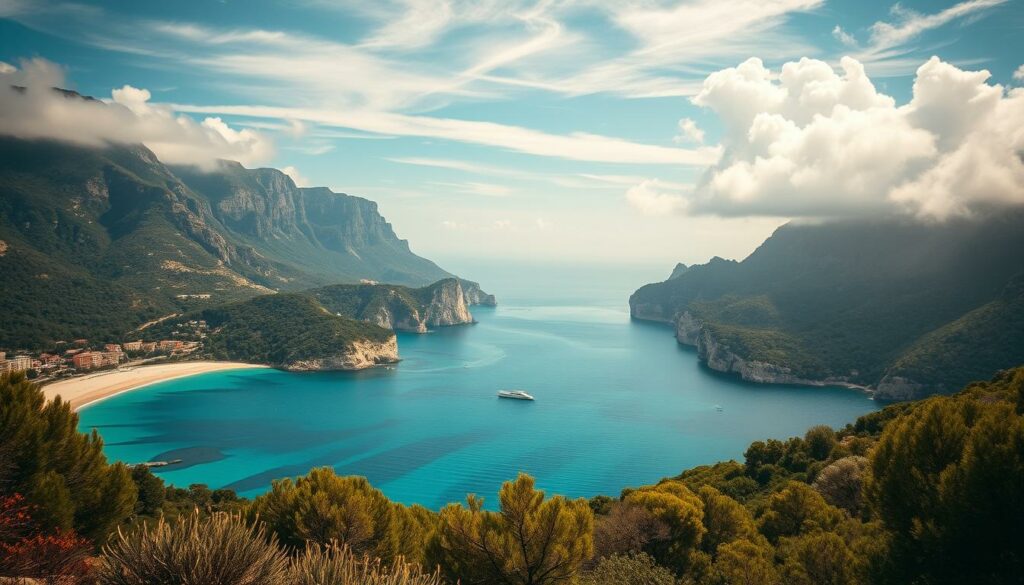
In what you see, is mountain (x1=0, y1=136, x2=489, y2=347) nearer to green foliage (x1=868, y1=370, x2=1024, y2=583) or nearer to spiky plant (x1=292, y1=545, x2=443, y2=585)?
spiky plant (x1=292, y1=545, x2=443, y2=585)

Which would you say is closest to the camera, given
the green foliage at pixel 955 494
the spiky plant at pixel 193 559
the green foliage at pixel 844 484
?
the spiky plant at pixel 193 559

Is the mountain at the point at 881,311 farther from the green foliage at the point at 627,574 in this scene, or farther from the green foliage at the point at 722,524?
the green foliage at the point at 627,574

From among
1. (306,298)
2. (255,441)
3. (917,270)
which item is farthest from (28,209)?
(917,270)

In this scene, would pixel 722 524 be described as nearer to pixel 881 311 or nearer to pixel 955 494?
pixel 955 494

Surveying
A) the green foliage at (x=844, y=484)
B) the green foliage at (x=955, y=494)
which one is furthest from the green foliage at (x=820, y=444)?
the green foliage at (x=955, y=494)

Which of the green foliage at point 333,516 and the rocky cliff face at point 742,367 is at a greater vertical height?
the green foliage at point 333,516

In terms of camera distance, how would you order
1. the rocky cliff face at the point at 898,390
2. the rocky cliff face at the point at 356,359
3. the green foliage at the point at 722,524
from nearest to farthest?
the green foliage at the point at 722,524
the rocky cliff face at the point at 898,390
the rocky cliff face at the point at 356,359

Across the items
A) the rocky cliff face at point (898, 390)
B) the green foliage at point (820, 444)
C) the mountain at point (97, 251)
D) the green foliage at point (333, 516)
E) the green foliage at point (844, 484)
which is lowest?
the rocky cliff face at point (898, 390)

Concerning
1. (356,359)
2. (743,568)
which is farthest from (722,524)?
(356,359)
